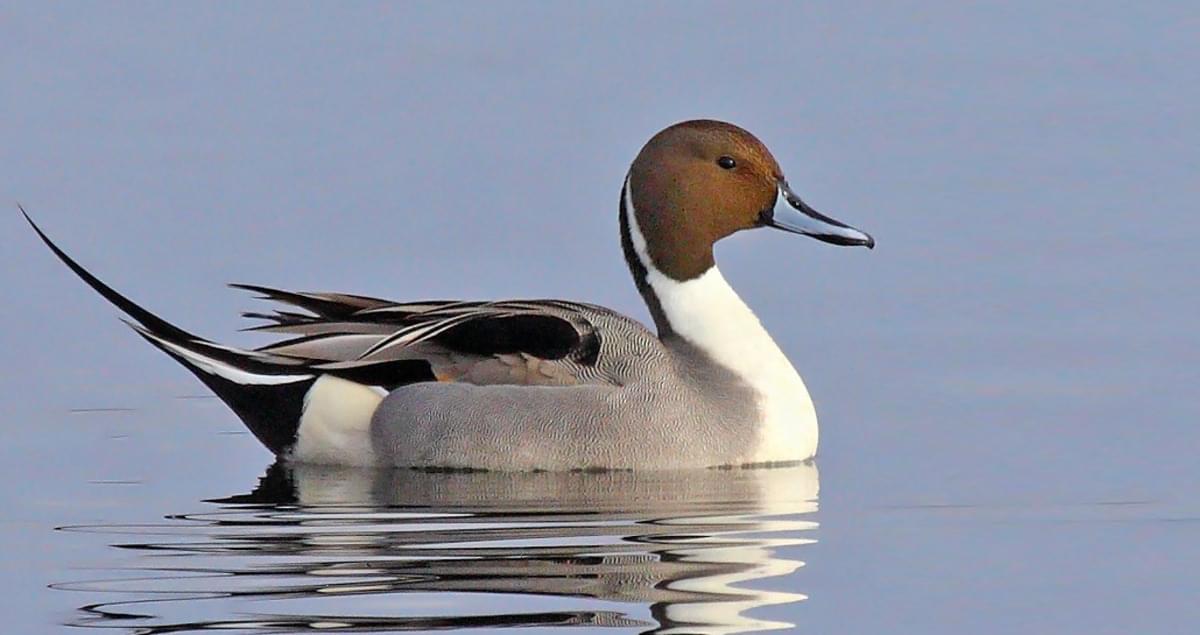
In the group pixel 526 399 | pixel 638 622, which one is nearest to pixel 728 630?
pixel 638 622

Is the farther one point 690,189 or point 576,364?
point 690,189

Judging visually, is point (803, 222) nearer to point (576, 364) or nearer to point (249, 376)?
point (576, 364)

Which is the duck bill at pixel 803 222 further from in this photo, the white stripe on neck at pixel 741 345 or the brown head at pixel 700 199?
the white stripe on neck at pixel 741 345

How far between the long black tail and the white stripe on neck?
133cm

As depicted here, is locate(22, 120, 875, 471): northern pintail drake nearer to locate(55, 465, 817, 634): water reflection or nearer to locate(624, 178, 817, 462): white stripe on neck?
locate(624, 178, 817, 462): white stripe on neck

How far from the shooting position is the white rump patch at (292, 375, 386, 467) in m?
8.96

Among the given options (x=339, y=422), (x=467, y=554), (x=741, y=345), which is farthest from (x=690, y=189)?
(x=467, y=554)

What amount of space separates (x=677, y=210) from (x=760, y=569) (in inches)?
97.2

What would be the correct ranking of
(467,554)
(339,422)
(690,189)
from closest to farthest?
(467,554)
(339,422)
(690,189)

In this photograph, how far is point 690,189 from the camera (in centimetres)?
927

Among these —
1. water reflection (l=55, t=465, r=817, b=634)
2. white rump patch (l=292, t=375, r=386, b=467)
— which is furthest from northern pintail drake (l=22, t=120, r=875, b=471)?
water reflection (l=55, t=465, r=817, b=634)

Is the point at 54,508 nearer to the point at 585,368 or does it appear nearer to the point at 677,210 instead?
the point at 585,368

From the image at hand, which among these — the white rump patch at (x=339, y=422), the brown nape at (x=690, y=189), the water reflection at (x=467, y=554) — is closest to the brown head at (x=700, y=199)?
the brown nape at (x=690, y=189)

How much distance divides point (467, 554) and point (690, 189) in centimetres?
248
